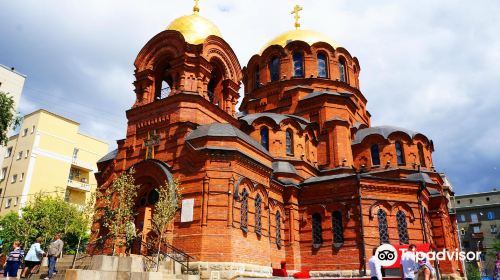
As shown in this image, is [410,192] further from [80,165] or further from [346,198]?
[80,165]

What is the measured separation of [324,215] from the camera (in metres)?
20.7

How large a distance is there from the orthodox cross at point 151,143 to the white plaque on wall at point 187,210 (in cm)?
327

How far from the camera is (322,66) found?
29.3m

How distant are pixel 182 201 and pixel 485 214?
157 feet

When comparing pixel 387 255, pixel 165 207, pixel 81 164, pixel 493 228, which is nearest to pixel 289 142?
pixel 165 207

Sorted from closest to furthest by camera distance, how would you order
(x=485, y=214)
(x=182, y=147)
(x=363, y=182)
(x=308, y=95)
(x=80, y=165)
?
(x=182, y=147), (x=363, y=182), (x=308, y=95), (x=80, y=165), (x=485, y=214)

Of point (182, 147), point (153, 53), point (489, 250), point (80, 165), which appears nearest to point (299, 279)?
point (182, 147)

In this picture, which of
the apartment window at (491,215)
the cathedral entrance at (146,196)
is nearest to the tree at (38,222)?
the cathedral entrance at (146,196)

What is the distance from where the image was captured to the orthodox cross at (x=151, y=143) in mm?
18550

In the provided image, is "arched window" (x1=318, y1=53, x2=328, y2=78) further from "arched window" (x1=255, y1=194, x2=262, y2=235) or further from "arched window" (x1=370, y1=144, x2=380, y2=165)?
"arched window" (x1=255, y1=194, x2=262, y2=235)

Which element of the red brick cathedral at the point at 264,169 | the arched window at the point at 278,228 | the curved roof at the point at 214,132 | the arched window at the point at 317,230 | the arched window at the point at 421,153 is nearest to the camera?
the red brick cathedral at the point at 264,169

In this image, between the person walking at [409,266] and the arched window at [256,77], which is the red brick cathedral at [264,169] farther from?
the person walking at [409,266]

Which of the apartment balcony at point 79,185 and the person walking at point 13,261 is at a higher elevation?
the apartment balcony at point 79,185

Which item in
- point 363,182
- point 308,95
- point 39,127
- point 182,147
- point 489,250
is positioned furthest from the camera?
point 489,250
